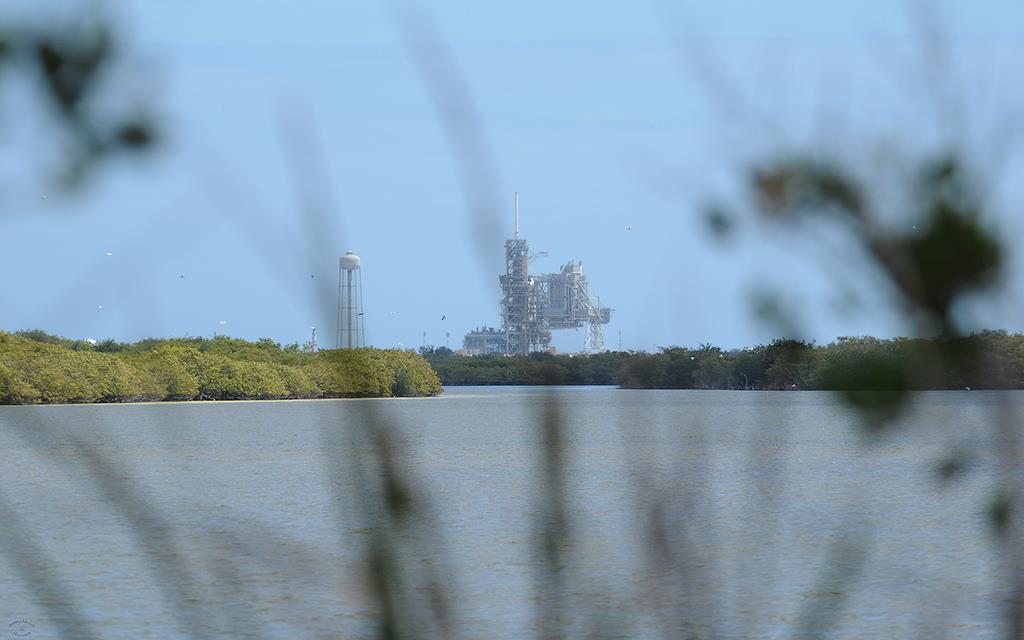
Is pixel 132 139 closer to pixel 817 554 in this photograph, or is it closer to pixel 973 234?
pixel 973 234

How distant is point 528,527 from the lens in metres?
5.78

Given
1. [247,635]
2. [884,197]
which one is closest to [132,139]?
[884,197]

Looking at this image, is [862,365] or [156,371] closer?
[862,365]

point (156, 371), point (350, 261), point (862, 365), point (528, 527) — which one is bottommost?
point (528, 527)

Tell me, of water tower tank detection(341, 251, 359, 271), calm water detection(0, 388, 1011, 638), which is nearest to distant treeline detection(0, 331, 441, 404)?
calm water detection(0, 388, 1011, 638)

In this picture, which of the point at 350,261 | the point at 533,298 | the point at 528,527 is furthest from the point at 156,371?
the point at 350,261

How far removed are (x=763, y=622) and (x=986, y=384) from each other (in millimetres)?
5913

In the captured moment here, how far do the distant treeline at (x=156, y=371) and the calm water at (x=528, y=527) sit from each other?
11932mm

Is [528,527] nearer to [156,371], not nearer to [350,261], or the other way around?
[350,261]

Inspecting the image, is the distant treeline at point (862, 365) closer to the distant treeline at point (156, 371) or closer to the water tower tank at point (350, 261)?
the water tower tank at point (350, 261)

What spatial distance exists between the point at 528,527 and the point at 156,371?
41.2 metres

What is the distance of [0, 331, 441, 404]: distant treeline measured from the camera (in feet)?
139

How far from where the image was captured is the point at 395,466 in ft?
4.06

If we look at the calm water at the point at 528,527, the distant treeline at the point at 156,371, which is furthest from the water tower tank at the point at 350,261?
the distant treeline at the point at 156,371
